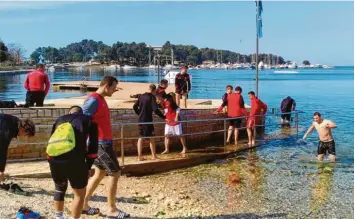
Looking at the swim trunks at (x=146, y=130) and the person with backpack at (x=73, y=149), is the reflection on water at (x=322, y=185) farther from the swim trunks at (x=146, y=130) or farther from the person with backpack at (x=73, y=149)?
the person with backpack at (x=73, y=149)

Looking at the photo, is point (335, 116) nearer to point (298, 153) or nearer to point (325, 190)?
point (298, 153)

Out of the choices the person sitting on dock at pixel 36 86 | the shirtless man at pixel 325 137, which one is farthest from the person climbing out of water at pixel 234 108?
the person sitting on dock at pixel 36 86

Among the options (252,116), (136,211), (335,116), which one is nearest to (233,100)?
(252,116)

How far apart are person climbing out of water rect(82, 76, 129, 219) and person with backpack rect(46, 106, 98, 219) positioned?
1.64 feet

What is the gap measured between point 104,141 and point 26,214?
4.74 feet

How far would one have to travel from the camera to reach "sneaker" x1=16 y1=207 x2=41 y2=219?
605 cm

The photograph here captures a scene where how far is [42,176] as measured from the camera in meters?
8.63

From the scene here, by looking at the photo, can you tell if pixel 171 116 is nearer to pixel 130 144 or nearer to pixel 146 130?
pixel 146 130

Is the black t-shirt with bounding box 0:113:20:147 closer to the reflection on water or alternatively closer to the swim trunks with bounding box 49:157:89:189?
the swim trunks with bounding box 49:157:89:189

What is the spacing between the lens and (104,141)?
20.2ft

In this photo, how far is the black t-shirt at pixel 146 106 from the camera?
9664 millimetres

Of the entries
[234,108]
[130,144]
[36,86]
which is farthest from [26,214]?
[234,108]

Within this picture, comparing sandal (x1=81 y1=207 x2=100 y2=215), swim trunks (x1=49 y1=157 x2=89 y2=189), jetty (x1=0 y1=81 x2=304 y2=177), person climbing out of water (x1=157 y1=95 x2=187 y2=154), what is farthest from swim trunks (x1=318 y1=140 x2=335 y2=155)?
swim trunks (x1=49 y1=157 x2=89 y2=189)

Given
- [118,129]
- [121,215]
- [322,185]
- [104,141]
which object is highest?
[104,141]
